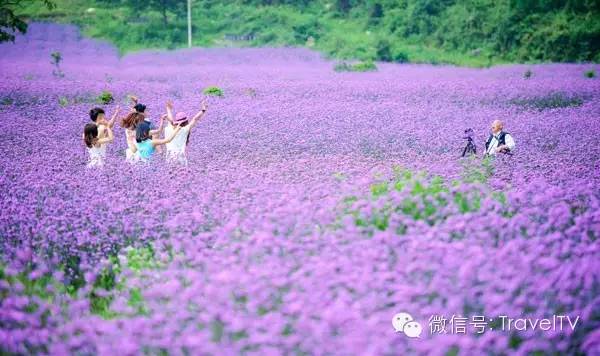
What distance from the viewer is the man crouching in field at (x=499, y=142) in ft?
20.4

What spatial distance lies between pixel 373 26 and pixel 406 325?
3021 centimetres

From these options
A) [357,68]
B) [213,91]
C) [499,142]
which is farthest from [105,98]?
[357,68]

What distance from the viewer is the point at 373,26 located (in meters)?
30.9

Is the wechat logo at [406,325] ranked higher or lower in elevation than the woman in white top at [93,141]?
higher

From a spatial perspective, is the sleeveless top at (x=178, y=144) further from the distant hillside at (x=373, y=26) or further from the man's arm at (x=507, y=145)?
the distant hillside at (x=373, y=26)

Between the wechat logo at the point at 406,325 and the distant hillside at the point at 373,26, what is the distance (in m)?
20.5

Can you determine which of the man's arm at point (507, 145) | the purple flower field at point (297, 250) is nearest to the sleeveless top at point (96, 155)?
the purple flower field at point (297, 250)

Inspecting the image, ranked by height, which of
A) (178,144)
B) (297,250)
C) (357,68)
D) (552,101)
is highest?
(297,250)

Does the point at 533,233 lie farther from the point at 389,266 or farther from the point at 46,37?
the point at 46,37

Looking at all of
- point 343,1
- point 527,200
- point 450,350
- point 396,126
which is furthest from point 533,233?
point 343,1

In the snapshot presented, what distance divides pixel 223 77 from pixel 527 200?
12673 mm

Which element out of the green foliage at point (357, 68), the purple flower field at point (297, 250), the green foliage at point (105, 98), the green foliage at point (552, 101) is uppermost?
the purple flower field at point (297, 250)

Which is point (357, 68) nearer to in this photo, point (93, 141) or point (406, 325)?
point (93, 141)

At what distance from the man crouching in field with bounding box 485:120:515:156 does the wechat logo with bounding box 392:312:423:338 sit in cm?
432
